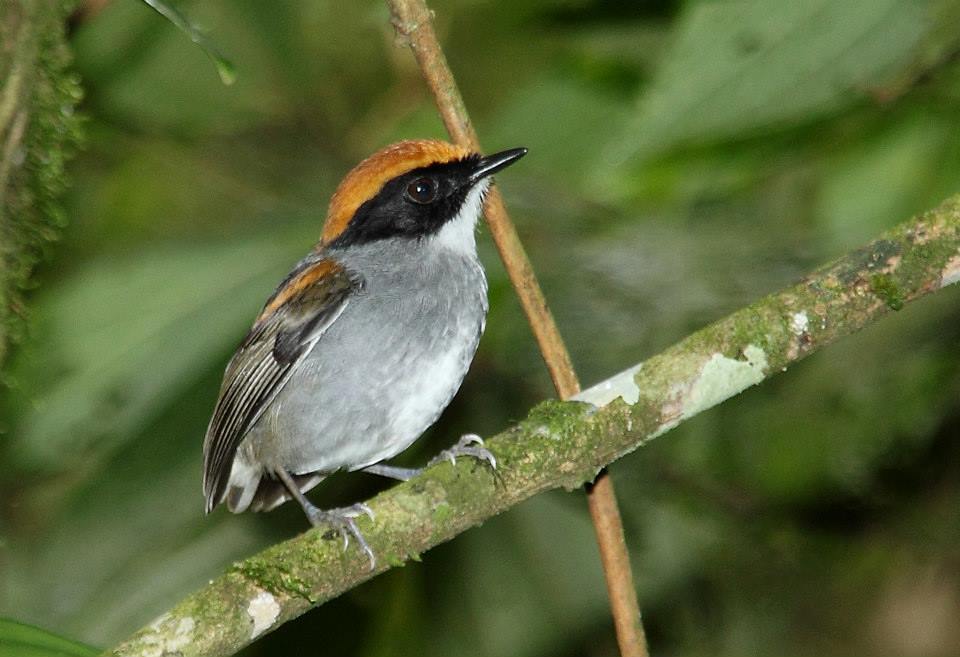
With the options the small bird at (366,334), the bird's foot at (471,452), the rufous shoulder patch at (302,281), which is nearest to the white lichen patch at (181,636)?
the bird's foot at (471,452)

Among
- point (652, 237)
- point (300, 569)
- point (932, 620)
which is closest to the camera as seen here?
point (300, 569)

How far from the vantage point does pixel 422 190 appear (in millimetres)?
4352

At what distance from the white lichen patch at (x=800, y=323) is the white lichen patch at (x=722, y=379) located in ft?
0.35

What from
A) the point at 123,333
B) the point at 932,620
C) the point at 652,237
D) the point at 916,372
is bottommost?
the point at 932,620

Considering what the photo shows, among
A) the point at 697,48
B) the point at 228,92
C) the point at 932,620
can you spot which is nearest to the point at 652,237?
the point at 697,48

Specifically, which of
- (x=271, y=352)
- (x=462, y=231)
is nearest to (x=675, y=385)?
(x=462, y=231)

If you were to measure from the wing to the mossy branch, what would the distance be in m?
0.97

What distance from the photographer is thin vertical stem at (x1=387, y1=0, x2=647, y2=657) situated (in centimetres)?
347

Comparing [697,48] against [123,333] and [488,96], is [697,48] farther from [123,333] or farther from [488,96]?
[488,96]

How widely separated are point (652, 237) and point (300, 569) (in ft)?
9.63

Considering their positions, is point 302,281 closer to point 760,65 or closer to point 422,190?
point 422,190

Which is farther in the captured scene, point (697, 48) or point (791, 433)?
point (791, 433)

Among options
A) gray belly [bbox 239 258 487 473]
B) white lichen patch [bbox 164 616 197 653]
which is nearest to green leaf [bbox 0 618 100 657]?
white lichen patch [bbox 164 616 197 653]

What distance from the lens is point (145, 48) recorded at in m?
5.67
